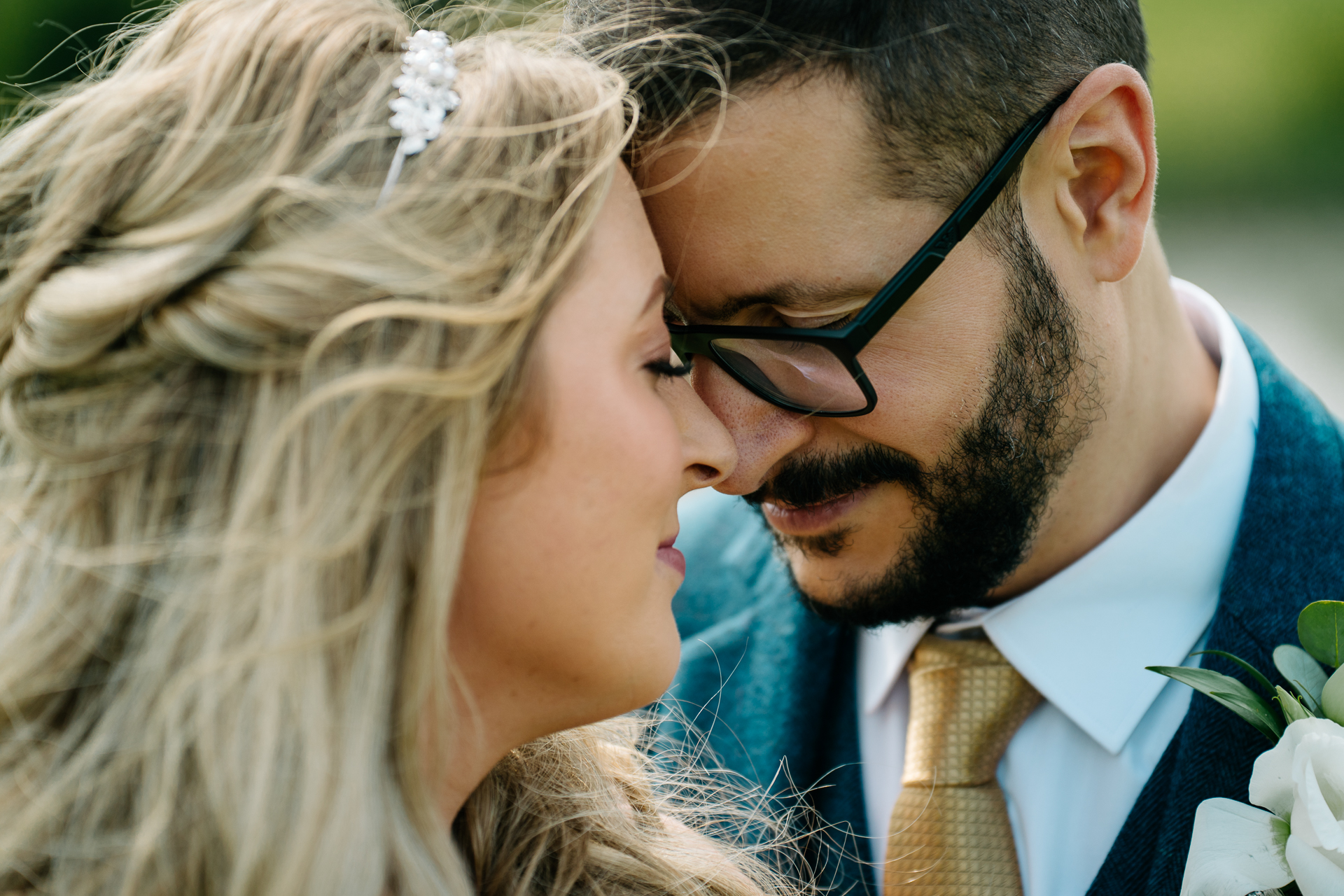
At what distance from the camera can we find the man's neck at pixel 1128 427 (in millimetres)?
2066

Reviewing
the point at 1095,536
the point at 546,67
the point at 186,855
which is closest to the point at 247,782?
the point at 186,855

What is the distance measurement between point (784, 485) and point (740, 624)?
0.59 metres

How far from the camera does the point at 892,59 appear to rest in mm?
1717

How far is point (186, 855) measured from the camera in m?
1.21

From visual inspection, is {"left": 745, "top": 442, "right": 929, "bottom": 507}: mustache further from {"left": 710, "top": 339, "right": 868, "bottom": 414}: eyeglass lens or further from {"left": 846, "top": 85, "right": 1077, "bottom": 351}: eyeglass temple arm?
{"left": 846, "top": 85, "right": 1077, "bottom": 351}: eyeglass temple arm

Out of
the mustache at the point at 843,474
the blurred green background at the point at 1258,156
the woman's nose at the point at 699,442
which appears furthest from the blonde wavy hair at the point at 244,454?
the blurred green background at the point at 1258,156

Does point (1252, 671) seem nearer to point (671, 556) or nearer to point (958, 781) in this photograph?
point (958, 781)

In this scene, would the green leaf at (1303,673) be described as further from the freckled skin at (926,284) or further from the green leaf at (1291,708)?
the freckled skin at (926,284)

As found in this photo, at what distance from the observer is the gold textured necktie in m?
1.89

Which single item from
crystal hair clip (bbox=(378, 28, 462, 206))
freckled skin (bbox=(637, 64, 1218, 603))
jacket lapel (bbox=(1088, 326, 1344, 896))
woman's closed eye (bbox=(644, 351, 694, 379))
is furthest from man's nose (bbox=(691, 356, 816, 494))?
jacket lapel (bbox=(1088, 326, 1344, 896))

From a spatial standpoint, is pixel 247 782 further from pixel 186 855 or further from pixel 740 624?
pixel 740 624

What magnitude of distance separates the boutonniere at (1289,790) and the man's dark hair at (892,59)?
89 cm

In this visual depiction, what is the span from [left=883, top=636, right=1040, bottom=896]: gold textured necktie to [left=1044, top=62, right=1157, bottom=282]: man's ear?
797mm

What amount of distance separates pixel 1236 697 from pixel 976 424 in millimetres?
613
